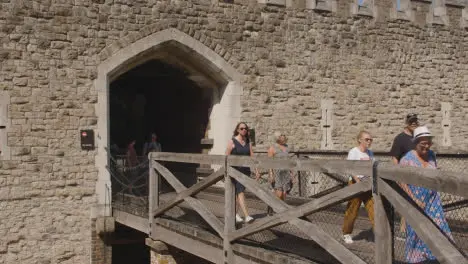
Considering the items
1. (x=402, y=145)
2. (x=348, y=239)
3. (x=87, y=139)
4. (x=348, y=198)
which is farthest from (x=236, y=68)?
(x=348, y=198)

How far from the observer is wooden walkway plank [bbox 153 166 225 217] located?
5121 millimetres

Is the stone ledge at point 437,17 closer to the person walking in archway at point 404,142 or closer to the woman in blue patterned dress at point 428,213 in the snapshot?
the person walking in archway at point 404,142

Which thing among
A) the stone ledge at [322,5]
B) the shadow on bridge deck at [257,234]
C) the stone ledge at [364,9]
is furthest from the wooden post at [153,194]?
the stone ledge at [364,9]

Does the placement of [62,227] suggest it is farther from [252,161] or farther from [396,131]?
[396,131]

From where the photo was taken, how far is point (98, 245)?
8516mm

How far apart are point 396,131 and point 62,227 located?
660 centimetres

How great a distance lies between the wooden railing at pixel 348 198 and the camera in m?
2.65

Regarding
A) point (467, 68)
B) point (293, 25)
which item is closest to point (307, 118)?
point (293, 25)

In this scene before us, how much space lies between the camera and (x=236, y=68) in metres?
9.59

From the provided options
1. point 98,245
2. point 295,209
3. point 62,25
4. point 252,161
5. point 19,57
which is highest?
point 62,25

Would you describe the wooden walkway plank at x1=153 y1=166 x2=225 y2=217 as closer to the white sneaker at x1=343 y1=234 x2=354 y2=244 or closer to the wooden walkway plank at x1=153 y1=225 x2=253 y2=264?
the wooden walkway plank at x1=153 y1=225 x2=253 y2=264

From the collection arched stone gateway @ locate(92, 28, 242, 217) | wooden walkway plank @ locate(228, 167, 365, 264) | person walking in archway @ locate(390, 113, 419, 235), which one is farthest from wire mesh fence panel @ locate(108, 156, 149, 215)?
person walking in archway @ locate(390, 113, 419, 235)

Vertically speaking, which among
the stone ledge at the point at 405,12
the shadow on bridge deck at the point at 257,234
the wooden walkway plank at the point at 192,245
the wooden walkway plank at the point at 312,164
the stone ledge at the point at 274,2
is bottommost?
the wooden walkway plank at the point at 192,245

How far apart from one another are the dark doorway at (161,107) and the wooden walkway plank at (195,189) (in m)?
4.10
